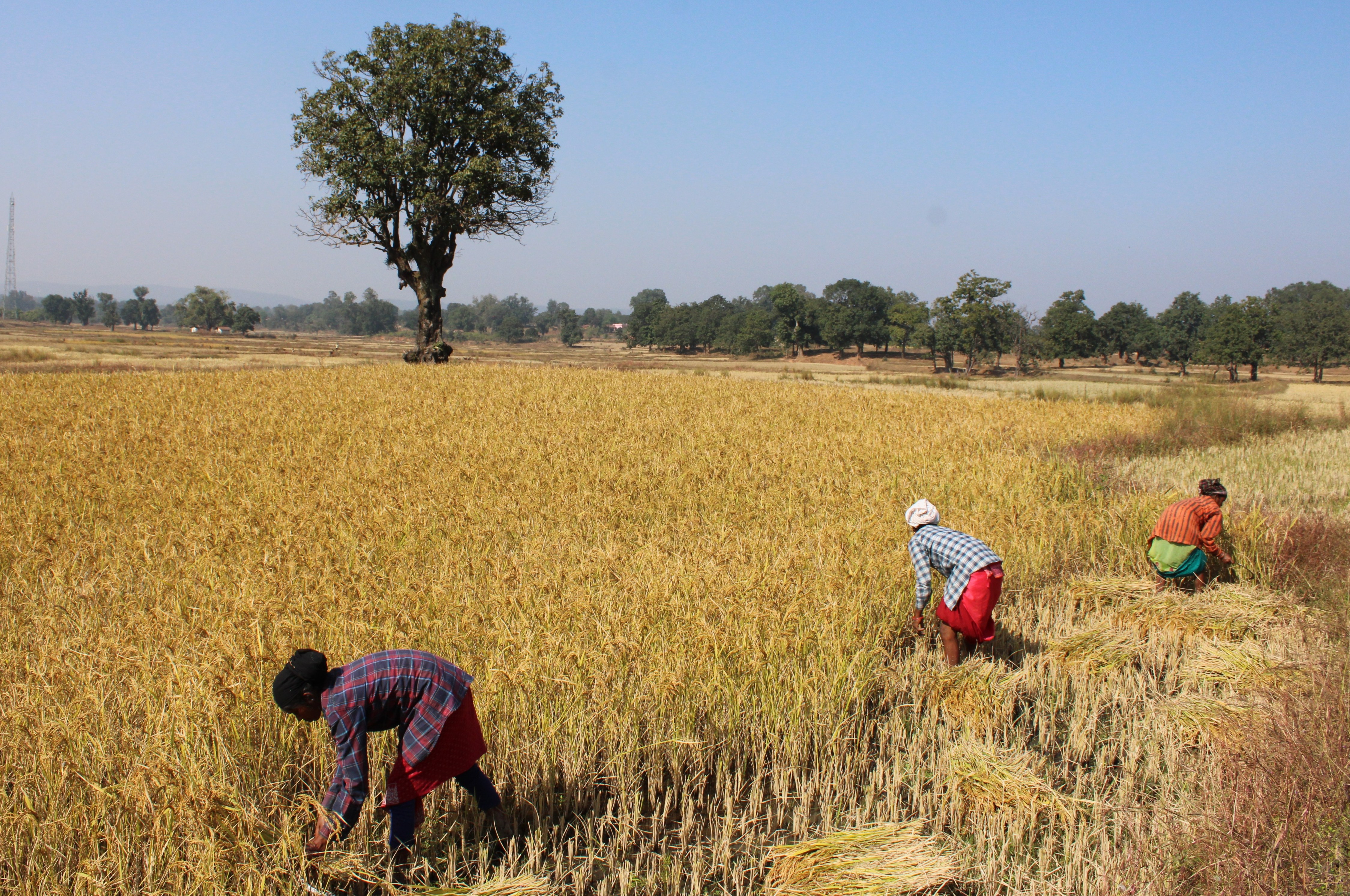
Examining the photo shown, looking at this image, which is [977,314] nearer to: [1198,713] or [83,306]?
[1198,713]

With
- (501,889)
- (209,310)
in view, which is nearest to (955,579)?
(501,889)

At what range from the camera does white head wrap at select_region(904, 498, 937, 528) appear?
215 inches

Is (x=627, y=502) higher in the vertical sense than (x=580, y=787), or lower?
higher

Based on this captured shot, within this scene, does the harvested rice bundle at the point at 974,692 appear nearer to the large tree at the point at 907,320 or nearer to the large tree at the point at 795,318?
the large tree at the point at 907,320

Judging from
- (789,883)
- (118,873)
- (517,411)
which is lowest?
(789,883)

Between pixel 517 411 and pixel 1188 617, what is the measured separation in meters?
12.4

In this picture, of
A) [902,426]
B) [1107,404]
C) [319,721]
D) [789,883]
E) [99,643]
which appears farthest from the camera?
[1107,404]

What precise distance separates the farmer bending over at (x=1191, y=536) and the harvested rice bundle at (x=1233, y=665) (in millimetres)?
1342

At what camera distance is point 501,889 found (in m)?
2.90

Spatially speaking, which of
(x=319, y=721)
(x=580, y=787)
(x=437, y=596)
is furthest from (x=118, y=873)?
(x=437, y=596)

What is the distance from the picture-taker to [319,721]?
3.64m

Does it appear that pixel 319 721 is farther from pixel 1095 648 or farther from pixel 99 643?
pixel 1095 648

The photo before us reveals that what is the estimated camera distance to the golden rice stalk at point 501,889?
288 cm

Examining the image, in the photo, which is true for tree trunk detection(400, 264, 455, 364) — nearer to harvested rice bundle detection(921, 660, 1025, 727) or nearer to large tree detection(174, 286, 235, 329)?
harvested rice bundle detection(921, 660, 1025, 727)
